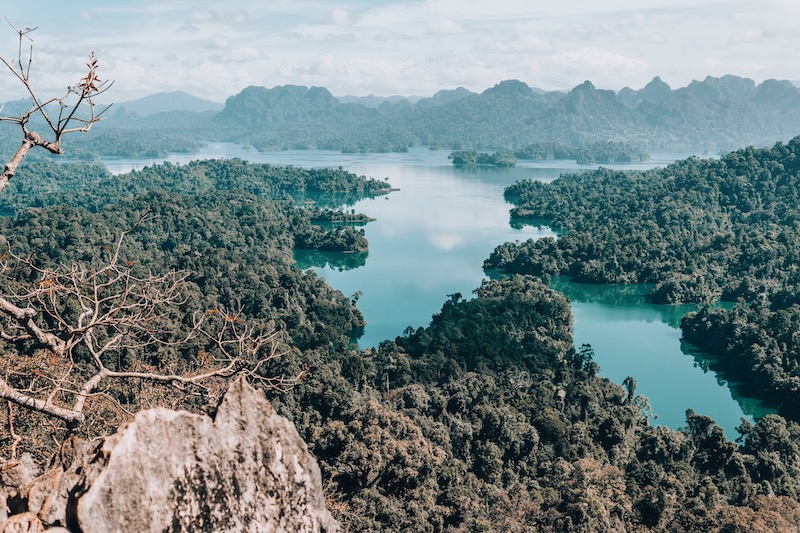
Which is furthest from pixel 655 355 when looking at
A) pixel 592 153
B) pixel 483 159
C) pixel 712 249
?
pixel 592 153

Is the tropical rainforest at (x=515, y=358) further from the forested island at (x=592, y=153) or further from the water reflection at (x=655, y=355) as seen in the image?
the forested island at (x=592, y=153)

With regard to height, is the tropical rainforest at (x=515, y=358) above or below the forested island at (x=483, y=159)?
below

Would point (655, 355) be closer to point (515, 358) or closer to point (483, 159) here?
point (515, 358)

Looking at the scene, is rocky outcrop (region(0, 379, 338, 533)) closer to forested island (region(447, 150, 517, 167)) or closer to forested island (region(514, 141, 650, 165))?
forested island (region(447, 150, 517, 167))

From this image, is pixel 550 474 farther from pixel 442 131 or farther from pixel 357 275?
pixel 442 131

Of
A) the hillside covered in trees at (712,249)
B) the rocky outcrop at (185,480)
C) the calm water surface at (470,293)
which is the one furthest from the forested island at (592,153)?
the rocky outcrop at (185,480)

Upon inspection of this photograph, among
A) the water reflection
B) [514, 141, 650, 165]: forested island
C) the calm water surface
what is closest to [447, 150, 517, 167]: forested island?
[514, 141, 650, 165]: forested island
